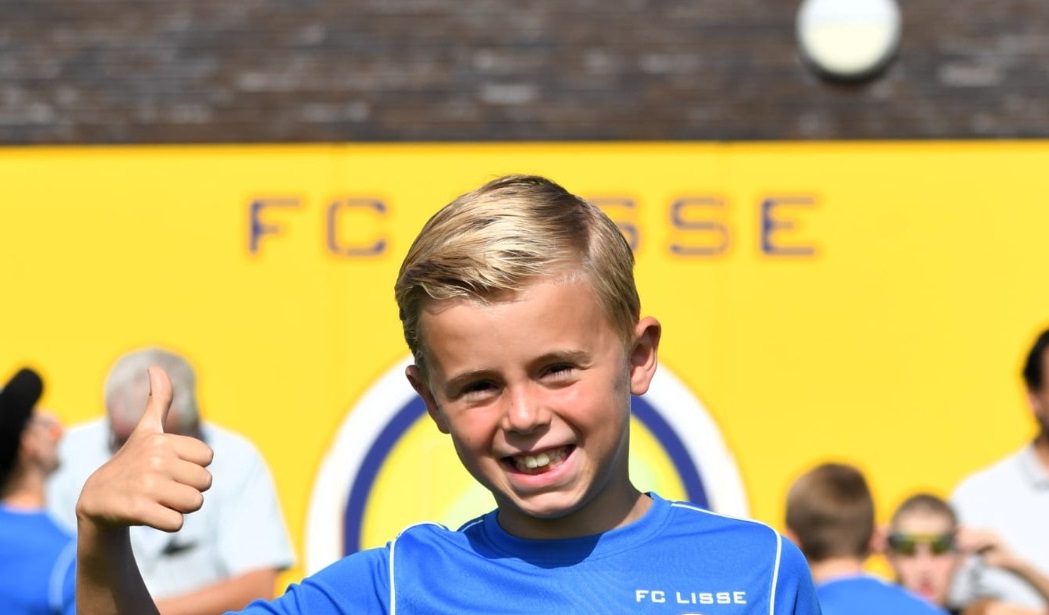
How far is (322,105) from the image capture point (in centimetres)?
741

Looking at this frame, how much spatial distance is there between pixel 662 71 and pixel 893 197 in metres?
1.58

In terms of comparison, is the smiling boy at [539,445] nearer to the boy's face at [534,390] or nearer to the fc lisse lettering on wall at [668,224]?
the boy's face at [534,390]

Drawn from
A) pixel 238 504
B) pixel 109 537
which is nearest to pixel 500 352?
pixel 109 537

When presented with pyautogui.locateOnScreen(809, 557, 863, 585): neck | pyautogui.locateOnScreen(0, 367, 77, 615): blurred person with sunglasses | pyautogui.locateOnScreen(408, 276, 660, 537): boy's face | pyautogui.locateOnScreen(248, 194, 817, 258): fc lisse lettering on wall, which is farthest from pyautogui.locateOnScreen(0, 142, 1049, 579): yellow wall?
pyautogui.locateOnScreen(408, 276, 660, 537): boy's face

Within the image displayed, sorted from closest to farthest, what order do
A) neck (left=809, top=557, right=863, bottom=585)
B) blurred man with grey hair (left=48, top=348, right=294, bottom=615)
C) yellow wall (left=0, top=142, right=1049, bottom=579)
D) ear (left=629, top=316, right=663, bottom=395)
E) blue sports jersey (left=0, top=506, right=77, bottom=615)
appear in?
ear (left=629, top=316, right=663, bottom=395) < blue sports jersey (left=0, top=506, right=77, bottom=615) < neck (left=809, top=557, right=863, bottom=585) < blurred man with grey hair (left=48, top=348, right=294, bottom=615) < yellow wall (left=0, top=142, right=1049, bottom=579)

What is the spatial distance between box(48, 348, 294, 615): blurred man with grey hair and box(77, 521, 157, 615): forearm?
8.92 feet

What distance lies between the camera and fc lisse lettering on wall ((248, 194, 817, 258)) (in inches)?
247

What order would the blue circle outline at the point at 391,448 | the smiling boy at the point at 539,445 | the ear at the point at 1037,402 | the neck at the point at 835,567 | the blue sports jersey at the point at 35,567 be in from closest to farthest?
the smiling boy at the point at 539,445 < the blue sports jersey at the point at 35,567 < the neck at the point at 835,567 < the ear at the point at 1037,402 < the blue circle outline at the point at 391,448

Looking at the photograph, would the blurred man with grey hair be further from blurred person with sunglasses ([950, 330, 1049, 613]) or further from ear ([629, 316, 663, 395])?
ear ([629, 316, 663, 395])

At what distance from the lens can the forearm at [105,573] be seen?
166 cm

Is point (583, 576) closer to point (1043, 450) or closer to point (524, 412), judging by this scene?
point (524, 412)

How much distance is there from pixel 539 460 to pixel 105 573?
1.62ft

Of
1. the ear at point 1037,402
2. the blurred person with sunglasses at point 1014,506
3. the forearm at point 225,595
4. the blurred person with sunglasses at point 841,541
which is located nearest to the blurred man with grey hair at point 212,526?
the forearm at point 225,595

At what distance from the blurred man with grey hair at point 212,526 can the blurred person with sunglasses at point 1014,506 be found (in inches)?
83.8
